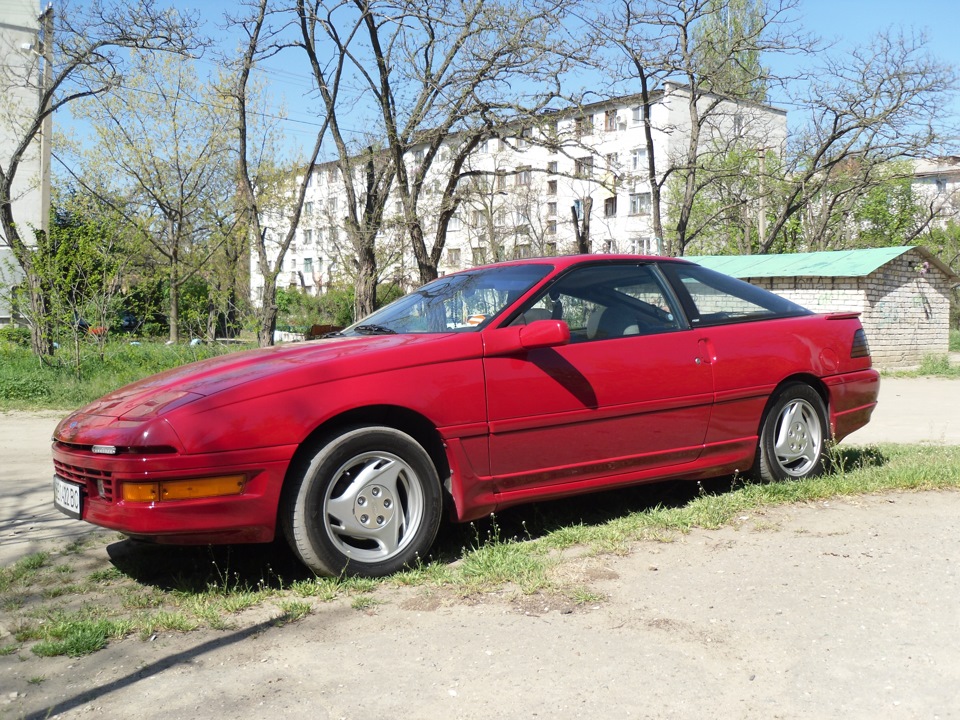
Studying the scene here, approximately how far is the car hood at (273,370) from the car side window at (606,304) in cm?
62

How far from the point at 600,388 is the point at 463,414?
83 cm

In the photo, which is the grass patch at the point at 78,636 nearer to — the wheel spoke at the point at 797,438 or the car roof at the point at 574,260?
the car roof at the point at 574,260

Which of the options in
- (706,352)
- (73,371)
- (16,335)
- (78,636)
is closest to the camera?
(78,636)

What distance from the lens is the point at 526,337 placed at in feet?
15.0

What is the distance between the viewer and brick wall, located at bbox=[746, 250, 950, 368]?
70.3ft

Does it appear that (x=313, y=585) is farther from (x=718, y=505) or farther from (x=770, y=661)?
(x=718, y=505)

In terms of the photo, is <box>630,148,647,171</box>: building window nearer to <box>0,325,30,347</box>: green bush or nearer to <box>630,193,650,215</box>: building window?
<box>630,193,650,215</box>: building window

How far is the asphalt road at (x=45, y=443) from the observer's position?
18.0ft

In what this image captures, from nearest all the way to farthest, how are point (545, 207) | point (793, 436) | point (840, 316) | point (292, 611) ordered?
1. point (292, 611)
2. point (793, 436)
3. point (840, 316)
4. point (545, 207)

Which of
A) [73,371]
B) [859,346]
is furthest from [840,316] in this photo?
[73,371]

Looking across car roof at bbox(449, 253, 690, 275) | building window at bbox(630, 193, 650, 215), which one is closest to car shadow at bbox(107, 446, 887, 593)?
car roof at bbox(449, 253, 690, 275)

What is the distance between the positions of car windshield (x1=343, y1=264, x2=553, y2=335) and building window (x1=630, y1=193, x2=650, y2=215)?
50059mm

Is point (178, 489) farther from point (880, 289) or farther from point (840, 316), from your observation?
point (880, 289)

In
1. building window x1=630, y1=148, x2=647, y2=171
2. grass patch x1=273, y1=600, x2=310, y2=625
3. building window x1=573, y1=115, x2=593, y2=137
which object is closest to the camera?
grass patch x1=273, y1=600, x2=310, y2=625
